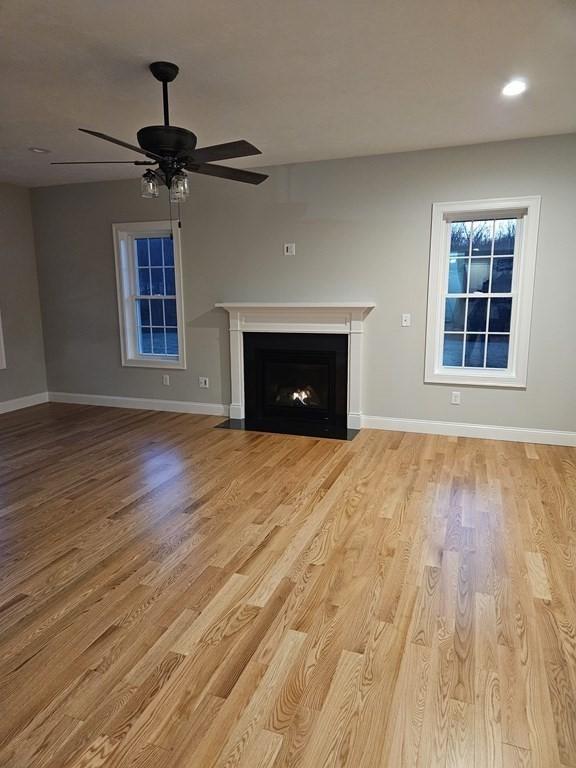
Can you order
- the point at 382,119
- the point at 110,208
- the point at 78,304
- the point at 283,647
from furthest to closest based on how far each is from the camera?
the point at 78,304
the point at 110,208
the point at 382,119
the point at 283,647

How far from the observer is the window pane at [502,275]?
4.41 meters

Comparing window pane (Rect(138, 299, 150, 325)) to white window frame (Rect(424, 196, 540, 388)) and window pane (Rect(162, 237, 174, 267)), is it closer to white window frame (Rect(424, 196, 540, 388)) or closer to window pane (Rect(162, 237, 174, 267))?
window pane (Rect(162, 237, 174, 267))

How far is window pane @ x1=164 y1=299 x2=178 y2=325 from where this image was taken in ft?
18.6

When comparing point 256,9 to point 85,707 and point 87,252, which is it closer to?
point 85,707

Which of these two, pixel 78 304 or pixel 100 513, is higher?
pixel 78 304

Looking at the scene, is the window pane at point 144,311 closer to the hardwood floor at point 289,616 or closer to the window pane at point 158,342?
the window pane at point 158,342

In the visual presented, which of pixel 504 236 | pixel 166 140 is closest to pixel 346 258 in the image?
pixel 504 236

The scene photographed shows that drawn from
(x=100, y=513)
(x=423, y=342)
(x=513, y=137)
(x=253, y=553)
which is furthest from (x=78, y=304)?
(x=513, y=137)

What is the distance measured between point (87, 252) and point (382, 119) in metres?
3.99

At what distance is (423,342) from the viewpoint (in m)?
4.64

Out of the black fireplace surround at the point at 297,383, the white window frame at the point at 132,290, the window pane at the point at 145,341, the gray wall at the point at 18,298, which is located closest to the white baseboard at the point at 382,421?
the gray wall at the point at 18,298

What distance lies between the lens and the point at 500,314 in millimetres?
4488

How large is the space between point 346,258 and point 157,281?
2.41 m

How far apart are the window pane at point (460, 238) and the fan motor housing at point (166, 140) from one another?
2.88 metres
